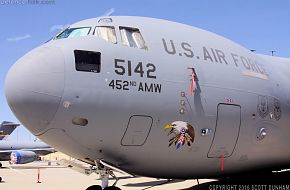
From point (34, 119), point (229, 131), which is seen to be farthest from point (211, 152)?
point (34, 119)

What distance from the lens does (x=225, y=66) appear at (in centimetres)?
991

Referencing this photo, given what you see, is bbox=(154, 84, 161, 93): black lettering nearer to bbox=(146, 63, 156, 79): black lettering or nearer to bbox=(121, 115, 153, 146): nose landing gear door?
bbox=(146, 63, 156, 79): black lettering

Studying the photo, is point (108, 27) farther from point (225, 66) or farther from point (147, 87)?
point (225, 66)

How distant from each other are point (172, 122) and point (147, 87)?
103cm

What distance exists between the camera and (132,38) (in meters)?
8.74

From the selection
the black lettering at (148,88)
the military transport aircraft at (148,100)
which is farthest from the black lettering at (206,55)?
the black lettering at (148,88)

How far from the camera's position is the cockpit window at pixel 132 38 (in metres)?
8.59

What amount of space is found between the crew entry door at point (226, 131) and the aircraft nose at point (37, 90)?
13.6 feet

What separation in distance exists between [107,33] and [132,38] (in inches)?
24.2

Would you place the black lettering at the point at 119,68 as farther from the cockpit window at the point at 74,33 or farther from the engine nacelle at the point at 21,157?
the engine nacelle at the point at 21,157

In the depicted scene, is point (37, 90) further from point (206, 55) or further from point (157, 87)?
point (206, 55)

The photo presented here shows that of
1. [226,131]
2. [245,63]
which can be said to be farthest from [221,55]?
[226,131]

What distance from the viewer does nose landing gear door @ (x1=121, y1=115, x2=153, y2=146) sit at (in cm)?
787

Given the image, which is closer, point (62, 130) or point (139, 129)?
point (62, 130)
